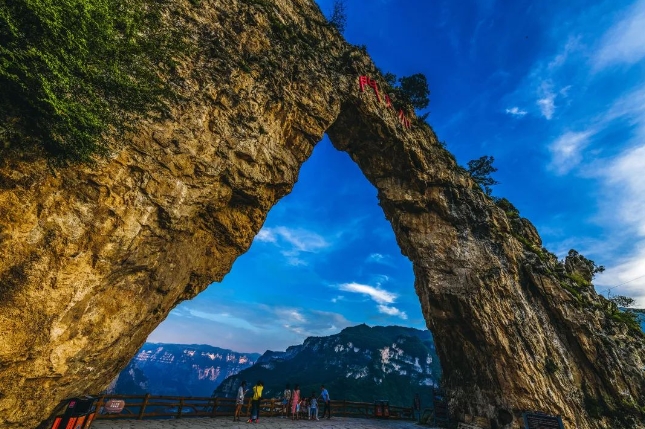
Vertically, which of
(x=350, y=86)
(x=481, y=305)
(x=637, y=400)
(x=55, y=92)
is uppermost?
(x=350, y=86)

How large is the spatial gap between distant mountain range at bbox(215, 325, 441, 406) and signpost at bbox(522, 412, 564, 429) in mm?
88964

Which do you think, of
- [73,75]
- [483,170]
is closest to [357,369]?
[483,170]

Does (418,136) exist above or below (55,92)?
above

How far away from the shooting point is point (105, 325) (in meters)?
10.2

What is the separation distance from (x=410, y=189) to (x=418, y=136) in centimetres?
515

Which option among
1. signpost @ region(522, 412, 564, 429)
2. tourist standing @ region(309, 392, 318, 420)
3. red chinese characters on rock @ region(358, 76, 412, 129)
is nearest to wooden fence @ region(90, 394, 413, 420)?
tourist standing @ region(309, 392, 318, 420)

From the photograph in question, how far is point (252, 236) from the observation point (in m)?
16.2

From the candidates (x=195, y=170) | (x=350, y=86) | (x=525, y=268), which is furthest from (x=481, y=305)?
(x=195, y=170)

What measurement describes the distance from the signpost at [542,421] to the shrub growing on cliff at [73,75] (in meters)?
20.8

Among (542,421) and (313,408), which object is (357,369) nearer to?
(313,408)

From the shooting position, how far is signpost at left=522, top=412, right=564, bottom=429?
37.1 ft

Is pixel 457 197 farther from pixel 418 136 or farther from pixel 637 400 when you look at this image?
pixel 637 400

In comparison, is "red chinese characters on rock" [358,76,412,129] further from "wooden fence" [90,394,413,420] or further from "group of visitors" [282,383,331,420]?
"wooden fence" [90,394,413,420]

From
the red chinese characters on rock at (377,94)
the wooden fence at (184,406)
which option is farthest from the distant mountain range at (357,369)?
the red chinese characters on rock at (377,94)
